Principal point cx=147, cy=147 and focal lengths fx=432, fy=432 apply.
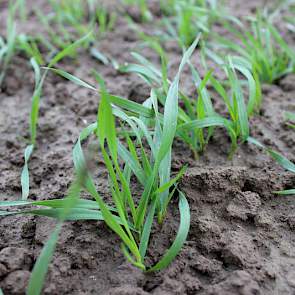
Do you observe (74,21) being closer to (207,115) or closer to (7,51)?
(7,51)

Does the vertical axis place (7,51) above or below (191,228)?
above

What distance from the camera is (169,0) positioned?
2.66 m

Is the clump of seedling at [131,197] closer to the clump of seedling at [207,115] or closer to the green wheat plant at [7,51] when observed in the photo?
the clump of seedling at [207,115]

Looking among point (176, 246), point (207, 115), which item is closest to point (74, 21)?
point (207, 115)

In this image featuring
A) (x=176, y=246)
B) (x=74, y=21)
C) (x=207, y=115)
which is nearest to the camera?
(x=176, y=246)

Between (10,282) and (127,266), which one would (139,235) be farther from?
(10,282)

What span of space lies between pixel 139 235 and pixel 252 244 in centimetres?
31

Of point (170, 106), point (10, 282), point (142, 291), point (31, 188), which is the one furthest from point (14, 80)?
point (142, 291)

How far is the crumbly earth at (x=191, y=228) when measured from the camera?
3.61 ft

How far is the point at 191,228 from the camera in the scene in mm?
1237

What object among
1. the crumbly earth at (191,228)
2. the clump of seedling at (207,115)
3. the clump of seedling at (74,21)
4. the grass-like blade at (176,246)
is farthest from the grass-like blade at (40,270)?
the clump of seedling at (74,21)

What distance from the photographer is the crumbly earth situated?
1.10 metres

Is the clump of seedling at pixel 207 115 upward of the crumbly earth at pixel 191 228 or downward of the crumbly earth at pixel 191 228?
upward

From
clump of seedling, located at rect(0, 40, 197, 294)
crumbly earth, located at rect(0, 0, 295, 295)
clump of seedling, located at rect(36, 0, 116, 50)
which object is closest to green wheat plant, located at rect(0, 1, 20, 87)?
clump of seedling, located at rect(36, 0, 116, 50)
